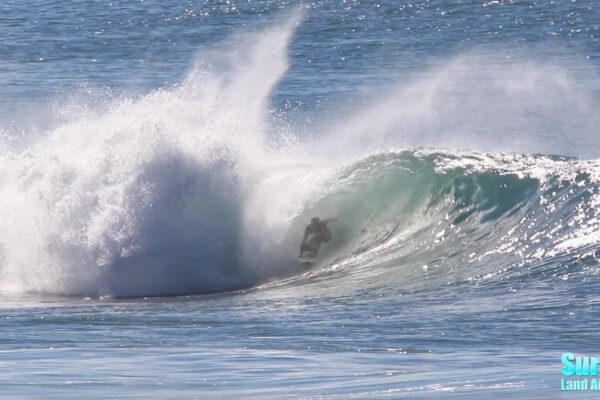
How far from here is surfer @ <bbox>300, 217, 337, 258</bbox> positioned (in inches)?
746

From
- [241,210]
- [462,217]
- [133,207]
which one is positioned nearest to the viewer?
[133,207]

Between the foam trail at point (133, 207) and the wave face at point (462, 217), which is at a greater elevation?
the foam trail at point (133, 207)

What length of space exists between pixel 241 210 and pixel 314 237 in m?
1.28

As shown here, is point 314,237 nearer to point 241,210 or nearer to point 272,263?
point 272,263

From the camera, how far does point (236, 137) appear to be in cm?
2120

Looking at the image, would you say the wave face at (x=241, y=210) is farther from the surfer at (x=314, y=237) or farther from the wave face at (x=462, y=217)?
the surfer at (x=314, y=237)

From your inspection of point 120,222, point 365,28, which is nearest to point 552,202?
point 120,222

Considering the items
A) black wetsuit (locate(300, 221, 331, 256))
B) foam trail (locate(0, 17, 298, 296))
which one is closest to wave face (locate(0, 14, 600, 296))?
foam trail (locate(0, 17, 298, 296))

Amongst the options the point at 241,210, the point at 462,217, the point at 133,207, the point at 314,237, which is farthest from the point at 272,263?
the point at 462,217

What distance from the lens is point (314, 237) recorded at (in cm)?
1916

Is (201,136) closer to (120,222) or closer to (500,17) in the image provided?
(120,222)

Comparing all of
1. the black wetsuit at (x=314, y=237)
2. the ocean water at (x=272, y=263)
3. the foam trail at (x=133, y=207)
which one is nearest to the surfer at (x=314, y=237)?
the black wetsuit at (x=314, y=237)

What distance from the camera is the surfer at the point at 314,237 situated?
18953mm

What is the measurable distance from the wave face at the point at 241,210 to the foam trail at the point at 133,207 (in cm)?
2
